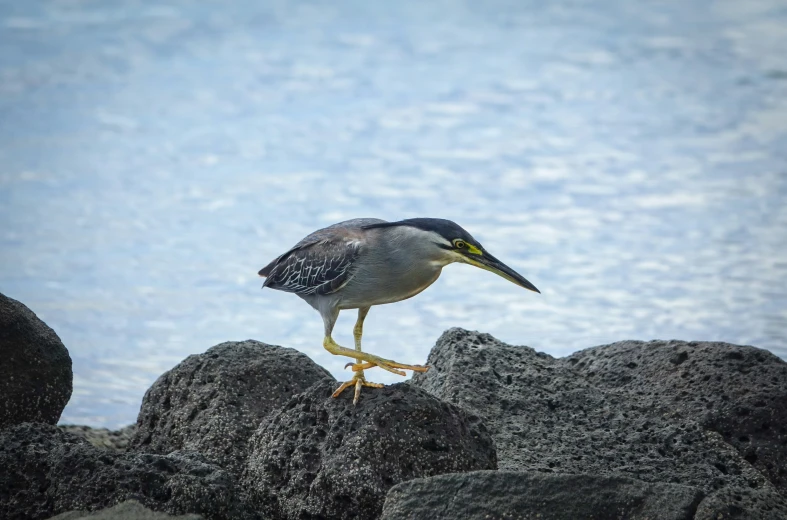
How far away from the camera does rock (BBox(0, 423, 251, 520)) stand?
175 inches

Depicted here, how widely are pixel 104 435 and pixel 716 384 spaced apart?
14.9ft

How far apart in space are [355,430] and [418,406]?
30 centimetres

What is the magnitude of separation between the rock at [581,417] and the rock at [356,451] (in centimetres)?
36

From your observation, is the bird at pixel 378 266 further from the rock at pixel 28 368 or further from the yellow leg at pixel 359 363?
the rock at pixel 28 368

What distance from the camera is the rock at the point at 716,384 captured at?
5676mm

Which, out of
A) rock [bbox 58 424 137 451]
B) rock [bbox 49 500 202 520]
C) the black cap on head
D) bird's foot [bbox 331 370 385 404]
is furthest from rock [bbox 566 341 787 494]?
rock [bbox 58 424 137 451]

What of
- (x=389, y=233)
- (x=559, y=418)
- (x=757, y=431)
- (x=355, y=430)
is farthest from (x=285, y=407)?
(x=757, y=431)

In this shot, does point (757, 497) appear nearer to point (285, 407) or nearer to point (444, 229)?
point (444, 229)

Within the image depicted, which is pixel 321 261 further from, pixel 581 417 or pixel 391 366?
pixel 581 417

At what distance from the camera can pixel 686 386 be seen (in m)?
6.00

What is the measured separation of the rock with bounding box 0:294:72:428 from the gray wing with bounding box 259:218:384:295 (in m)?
1.27

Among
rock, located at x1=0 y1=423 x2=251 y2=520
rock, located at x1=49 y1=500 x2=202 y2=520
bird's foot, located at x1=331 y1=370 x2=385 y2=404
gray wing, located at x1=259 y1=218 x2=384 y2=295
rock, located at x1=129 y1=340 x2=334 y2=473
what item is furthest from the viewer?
rock, located at x1=129 y1=340 x2=334 y2=473

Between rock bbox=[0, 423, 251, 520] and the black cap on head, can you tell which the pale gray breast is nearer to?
the black cap on head

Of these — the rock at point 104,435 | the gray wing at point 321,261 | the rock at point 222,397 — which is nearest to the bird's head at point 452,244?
the gray wing at point 321,261
